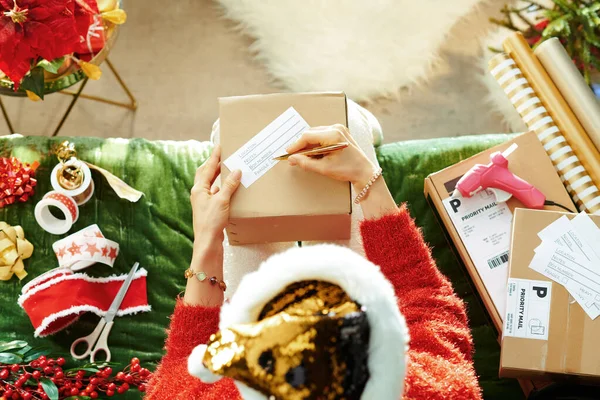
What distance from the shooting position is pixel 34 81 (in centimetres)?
121

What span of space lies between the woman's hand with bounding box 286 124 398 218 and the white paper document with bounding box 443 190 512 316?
0.27m

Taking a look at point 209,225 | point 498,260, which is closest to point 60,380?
point 209,225

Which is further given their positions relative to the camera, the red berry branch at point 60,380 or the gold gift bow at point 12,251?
the gold gift bow at point 12,251

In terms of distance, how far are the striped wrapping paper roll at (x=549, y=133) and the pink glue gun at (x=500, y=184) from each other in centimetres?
10

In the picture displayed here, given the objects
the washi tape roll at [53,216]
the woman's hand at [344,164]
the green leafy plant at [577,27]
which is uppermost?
the green leafy plant at [577,27]

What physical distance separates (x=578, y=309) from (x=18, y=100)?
5.83ft

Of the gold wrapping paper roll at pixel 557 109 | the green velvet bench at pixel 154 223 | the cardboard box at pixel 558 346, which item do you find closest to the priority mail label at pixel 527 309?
the cardboard box at pixel 558 346

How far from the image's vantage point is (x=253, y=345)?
52 centimetres

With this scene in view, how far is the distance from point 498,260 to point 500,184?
16 cm

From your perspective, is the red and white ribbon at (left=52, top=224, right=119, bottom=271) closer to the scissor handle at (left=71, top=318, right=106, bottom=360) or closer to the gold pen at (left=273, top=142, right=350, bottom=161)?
the scissor handle at (left=71, top=318, right=106, bottom=360)

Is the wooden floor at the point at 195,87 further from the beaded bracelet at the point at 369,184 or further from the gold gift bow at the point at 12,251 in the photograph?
the beaded bracelet at the point at 369,184

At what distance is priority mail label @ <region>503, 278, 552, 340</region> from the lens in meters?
1.02

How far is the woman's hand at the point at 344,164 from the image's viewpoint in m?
0.89

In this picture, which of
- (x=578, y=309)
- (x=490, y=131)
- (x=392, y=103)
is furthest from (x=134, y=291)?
(x=490, y=131)
